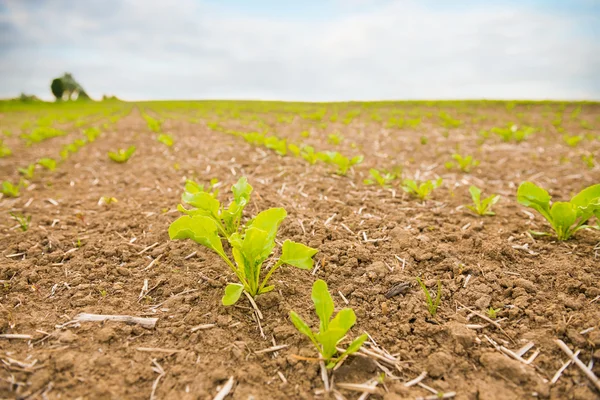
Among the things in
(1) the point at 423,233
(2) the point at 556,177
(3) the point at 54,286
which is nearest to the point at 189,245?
(3) the point at 54,286

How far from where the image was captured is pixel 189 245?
2553 millimetres

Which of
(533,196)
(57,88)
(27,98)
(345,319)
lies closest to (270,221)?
(345,319)

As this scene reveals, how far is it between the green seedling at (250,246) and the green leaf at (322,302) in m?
0.16

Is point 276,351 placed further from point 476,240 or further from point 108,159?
point 108,159

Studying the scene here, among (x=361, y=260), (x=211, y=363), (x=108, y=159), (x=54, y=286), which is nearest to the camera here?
(x=211, y=363)

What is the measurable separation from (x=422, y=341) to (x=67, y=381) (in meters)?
1.61

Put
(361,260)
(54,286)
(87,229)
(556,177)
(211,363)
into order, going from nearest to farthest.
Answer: (211,363)
(54,286)
(361,260)
(87,229)
(556,177)

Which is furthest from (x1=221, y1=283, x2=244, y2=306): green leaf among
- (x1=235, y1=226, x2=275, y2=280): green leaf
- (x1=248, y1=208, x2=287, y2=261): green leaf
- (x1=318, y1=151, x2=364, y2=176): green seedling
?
(x1=318, y1=151, x2=364, y2=176): green seedling

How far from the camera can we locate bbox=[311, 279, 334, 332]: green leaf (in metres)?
1.67

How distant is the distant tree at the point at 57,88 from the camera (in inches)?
1531

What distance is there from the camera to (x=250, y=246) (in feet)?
5.93

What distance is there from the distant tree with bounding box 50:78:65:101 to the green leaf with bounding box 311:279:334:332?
46758mm

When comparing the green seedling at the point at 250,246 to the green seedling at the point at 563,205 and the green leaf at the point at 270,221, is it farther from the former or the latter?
the green seedling at the point at 563,205

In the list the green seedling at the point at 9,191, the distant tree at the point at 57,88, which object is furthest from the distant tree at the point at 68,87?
the green seedling at the point at 9,191
